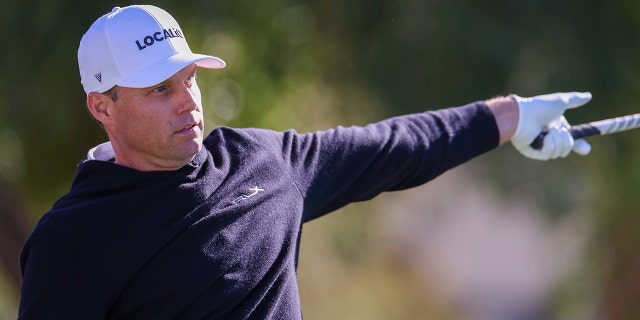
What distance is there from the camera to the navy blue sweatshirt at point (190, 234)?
2.42 metres

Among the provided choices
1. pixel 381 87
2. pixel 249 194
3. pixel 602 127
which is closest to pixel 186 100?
pixel 249 194

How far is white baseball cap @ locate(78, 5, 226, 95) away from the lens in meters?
→ 2.62

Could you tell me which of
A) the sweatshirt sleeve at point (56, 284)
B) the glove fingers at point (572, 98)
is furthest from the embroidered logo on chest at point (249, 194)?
the glove fingers at point (572, 98)

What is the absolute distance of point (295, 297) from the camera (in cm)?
281

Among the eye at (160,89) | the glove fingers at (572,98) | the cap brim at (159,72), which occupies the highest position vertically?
the cap brim at (159,72)

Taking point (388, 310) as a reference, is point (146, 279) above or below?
above

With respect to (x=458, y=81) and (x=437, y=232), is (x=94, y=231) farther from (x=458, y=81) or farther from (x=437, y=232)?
(x=437, y=232)

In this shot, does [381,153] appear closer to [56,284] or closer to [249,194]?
[249,194]

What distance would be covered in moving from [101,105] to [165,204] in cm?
34

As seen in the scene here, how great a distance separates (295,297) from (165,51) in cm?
74

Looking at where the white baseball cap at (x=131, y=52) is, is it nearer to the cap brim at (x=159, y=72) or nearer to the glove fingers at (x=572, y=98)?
the cap brim at (x=159, y=72)

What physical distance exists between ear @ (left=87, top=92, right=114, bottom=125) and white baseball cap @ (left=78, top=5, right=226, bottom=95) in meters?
0.02

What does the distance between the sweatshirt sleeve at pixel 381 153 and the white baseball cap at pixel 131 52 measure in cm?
47

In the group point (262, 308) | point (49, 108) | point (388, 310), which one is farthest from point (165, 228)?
point (388, 310)
